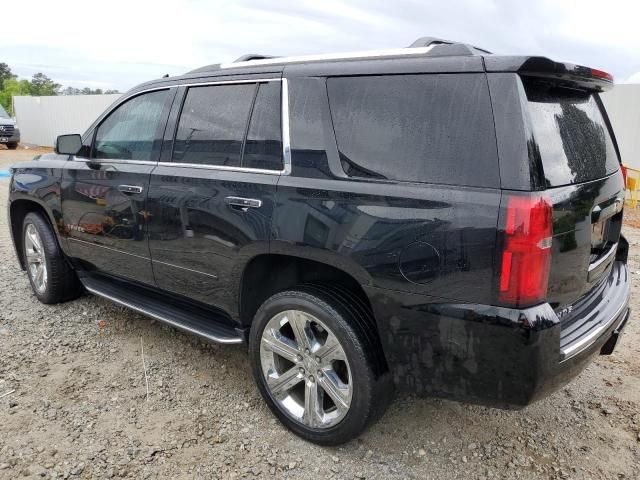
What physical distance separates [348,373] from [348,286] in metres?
0.43

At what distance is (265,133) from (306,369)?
4.10 ft

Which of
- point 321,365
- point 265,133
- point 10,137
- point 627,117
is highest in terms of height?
point 265,133

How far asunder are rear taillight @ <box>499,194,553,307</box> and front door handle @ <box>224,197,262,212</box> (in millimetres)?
1248

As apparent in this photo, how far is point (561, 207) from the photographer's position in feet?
6.79

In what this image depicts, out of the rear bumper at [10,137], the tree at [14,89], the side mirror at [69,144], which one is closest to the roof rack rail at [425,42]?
the side mirror at [69,144]

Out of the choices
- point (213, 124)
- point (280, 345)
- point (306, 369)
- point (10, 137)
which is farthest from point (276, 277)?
point (10, 137)

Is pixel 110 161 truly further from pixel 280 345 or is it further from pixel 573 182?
pixel 573 182

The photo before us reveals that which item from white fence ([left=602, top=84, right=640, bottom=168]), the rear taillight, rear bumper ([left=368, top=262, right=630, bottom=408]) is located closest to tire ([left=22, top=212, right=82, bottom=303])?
rear bumper ([left=368, top=262, right=630, bottom=408])

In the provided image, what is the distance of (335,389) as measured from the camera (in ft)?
8.39

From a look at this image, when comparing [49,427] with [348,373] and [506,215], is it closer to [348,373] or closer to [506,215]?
[348,373]

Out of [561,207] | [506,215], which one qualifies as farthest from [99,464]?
[561,207]

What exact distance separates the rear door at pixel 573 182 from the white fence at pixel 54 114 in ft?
67.6

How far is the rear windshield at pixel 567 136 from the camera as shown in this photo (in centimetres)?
210

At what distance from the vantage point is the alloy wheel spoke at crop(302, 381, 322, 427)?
8.76 ft
